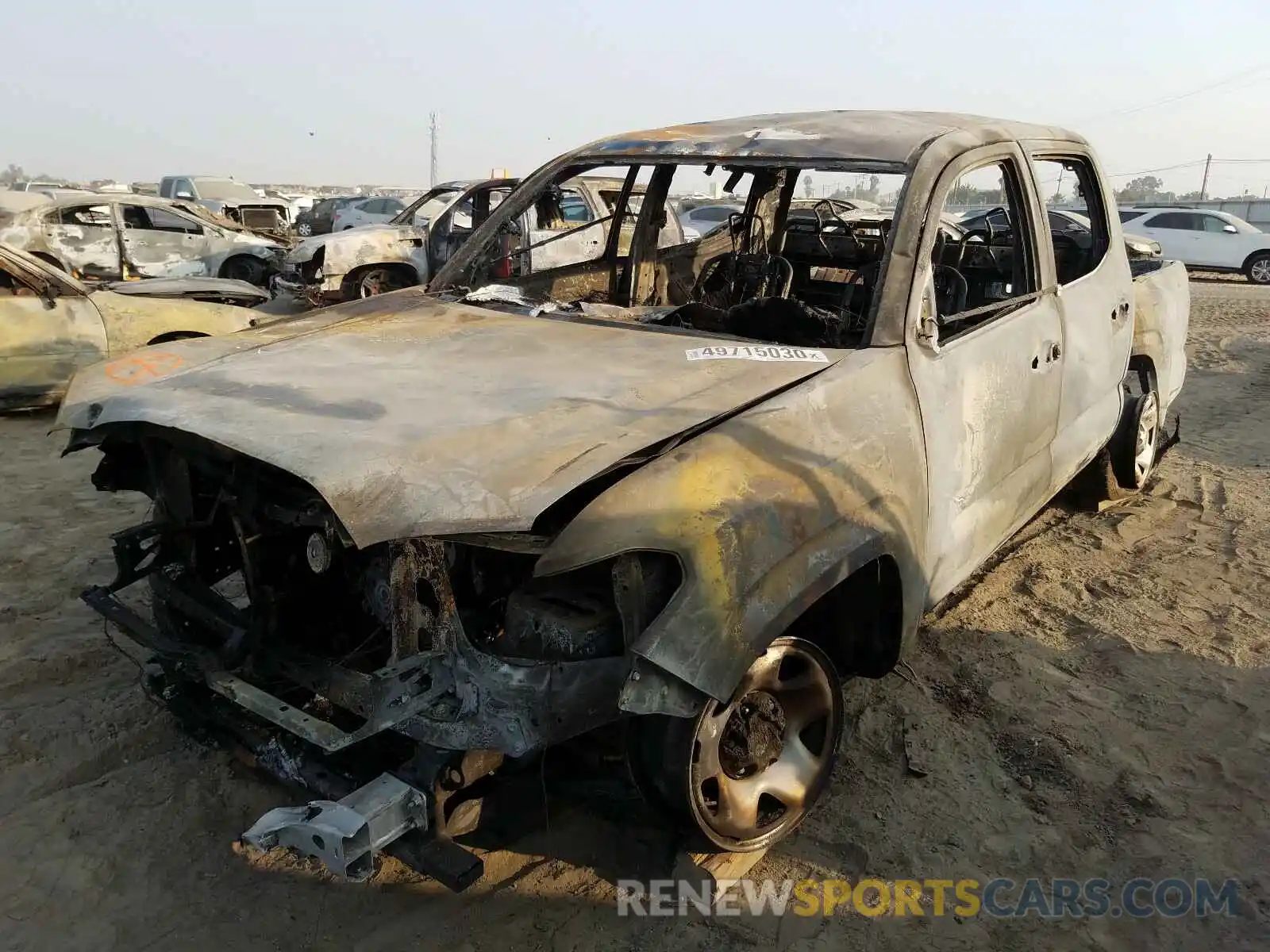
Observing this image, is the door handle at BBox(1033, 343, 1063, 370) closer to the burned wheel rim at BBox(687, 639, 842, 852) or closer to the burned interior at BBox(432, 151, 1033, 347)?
the burned interior at BBox(432, 151, 1033, 347)

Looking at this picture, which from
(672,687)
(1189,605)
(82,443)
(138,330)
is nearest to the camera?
(672,687)

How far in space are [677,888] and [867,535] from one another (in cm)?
108

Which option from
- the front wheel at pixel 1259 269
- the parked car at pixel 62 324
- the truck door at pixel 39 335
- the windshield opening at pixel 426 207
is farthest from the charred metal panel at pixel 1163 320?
the front wheel at pixel 1259 269

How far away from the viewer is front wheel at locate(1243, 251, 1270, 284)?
17.9 metres

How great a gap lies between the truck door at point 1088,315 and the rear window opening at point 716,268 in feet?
2.68

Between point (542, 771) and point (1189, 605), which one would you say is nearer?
point (542, 771)

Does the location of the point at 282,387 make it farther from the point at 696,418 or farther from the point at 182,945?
the point at 182,945

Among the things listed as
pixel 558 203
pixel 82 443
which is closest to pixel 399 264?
pixel 558 203

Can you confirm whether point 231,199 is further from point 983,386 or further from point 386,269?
point 983,386

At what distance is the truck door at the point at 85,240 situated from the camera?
11328mm

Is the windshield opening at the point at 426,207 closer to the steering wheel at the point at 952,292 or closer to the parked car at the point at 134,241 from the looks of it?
the parked car at the point at 134,241

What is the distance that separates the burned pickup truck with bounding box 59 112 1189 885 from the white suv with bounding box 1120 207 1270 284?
17.6m

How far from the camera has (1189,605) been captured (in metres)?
4.14

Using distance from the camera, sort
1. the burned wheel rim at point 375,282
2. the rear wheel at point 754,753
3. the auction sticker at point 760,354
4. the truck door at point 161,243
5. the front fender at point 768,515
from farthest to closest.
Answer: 1. the truck door at point 161,243
2. the burned wheel rim at point 375,282
3. the auction sticker at point 760,354
4. the rear wheel at point 754,753
5. the front fender at point 768,515
